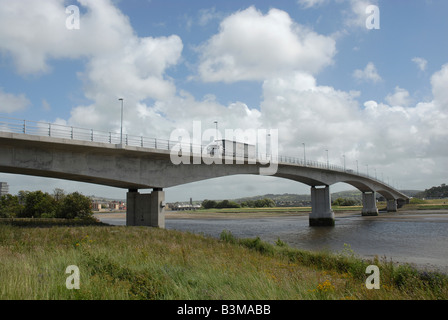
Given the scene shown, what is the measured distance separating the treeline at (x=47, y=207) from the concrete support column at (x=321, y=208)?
38010 mm

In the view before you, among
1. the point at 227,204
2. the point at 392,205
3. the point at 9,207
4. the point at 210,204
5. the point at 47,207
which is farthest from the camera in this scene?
the point at 210,204

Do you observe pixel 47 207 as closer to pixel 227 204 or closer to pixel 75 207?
pixel 75 207

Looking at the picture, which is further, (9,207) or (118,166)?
(9,207)

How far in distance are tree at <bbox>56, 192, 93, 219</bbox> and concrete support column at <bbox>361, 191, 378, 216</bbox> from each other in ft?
236

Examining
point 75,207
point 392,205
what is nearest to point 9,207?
point 75,207

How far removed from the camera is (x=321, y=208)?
60.1 metres

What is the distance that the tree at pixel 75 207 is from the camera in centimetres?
4740

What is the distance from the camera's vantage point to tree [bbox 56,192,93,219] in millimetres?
47400

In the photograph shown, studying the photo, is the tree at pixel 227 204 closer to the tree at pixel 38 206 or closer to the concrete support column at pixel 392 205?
the concrete support column at pixel 392 205

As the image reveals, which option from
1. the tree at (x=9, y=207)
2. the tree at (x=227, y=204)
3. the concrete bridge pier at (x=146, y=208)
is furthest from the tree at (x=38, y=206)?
the tree at (x=227, y=204)

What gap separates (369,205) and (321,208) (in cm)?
3724

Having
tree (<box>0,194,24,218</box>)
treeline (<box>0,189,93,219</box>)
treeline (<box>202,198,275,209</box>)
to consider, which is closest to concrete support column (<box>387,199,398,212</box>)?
treeline (<box>202,198,275,209</box>)
